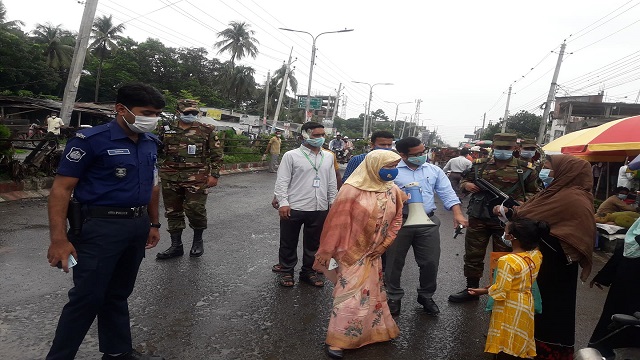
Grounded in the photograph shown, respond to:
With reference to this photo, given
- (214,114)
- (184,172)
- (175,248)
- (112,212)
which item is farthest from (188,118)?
(214,114)

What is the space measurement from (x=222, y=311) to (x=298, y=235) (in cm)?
113

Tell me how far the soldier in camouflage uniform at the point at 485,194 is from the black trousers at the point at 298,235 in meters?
1.48

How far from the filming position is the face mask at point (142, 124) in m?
2.47

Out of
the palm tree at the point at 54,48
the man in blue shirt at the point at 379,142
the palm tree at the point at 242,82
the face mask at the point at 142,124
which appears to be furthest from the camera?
the palm tree at the point at 242,82

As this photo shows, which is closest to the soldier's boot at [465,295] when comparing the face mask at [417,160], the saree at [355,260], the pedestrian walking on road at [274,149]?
the face mask at [417,160]

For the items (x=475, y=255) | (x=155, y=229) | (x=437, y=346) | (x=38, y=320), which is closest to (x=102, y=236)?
(x=155, y=229)

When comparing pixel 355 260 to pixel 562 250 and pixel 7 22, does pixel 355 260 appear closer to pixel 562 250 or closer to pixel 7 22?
pixel 562 250

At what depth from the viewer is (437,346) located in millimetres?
3295

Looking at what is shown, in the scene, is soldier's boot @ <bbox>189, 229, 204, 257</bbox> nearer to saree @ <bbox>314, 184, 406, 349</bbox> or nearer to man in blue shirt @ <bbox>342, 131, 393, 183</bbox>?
man in blue shirt @ <bbox>342, 131, 393, 183</bbox>

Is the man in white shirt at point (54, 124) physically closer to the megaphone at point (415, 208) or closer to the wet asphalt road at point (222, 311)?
the wet asphalt road at point (222, 311)

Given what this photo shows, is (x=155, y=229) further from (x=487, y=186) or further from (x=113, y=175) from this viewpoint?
(x=487, y=186)

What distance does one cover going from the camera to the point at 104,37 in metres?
41.7

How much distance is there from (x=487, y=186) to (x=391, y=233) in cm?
147

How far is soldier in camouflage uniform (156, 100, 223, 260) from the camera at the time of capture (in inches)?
188
